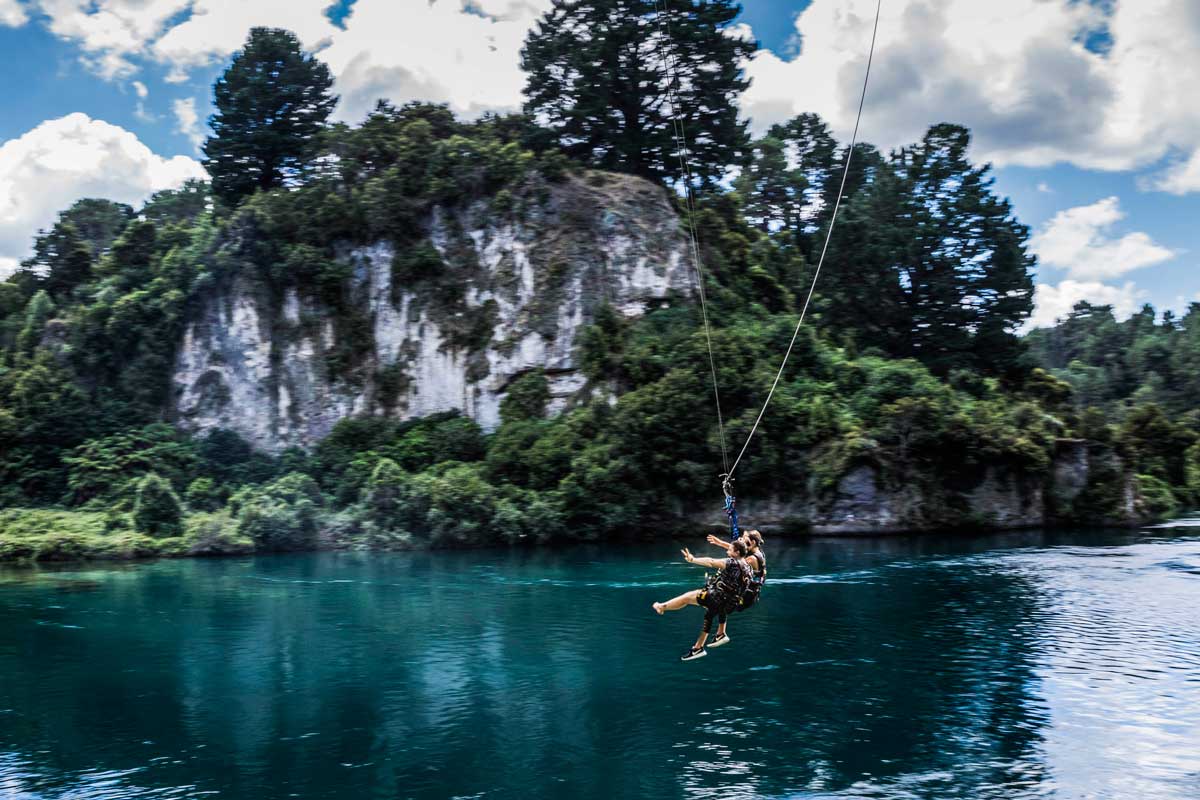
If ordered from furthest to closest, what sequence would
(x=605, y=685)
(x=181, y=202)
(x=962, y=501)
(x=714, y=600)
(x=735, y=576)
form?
(x=181, y=202) → (x=962, y=501) → (x=605, y=685) → (x=714, y=600) → (x=735, y=576)

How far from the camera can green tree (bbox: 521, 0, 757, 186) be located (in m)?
56.4

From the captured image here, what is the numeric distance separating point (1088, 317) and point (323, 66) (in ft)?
289

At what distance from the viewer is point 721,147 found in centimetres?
5684

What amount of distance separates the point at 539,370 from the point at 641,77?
1932 cm

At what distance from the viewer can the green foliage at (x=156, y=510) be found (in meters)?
44.7

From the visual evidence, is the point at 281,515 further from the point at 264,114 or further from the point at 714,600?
the point at 714,600

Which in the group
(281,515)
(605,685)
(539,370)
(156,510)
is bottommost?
(605,685)

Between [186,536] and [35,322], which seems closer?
[186,536]

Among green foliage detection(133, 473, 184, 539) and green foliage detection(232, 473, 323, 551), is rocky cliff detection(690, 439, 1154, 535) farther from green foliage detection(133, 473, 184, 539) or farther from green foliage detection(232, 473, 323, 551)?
green foliage detection(133, 473, 184, 539)

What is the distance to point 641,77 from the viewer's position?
56.4m

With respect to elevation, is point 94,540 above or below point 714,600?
above

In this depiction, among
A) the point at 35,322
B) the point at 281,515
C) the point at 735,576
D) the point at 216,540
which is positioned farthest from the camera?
the point at 35,322

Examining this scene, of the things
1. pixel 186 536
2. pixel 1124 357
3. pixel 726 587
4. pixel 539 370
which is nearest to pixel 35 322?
Result: pixel 186 536

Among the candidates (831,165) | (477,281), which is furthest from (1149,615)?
(831,165)
